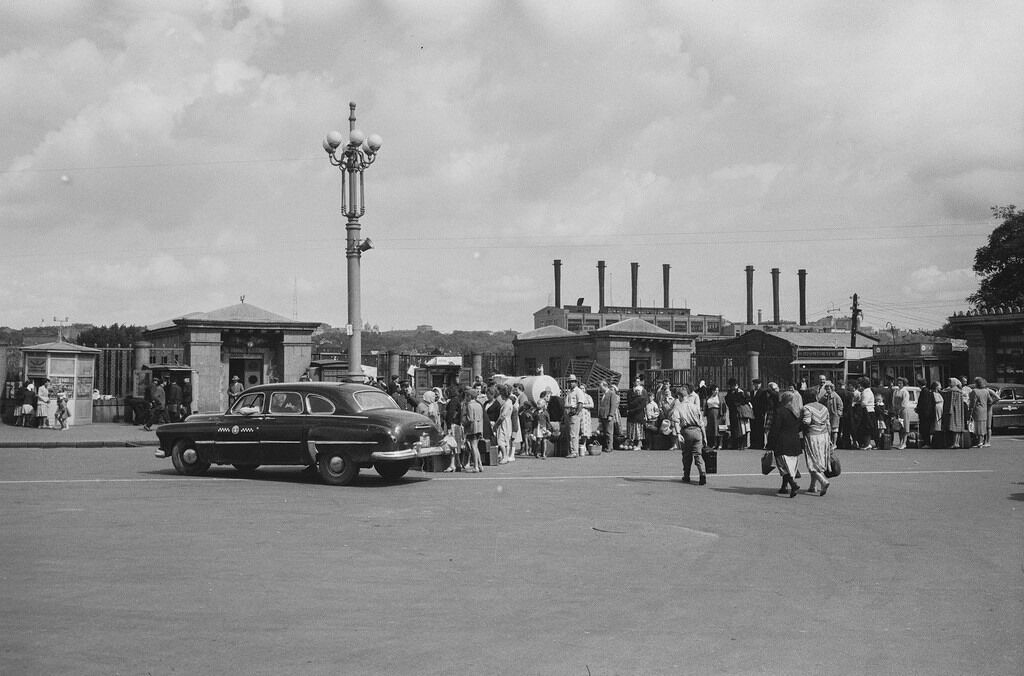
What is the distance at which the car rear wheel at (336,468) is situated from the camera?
46.4 ft

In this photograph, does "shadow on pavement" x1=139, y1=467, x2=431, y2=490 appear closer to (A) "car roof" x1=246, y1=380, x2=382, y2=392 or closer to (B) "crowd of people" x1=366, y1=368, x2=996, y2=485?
(A) "car roof" x1=246, y1=380, x2=382, y2=392

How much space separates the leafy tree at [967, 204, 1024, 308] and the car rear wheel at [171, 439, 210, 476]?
60.9 meters

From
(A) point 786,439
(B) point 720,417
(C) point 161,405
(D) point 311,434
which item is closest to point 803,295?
(B) point 720,417

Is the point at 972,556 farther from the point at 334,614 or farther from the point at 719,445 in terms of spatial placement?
the point at 719,445

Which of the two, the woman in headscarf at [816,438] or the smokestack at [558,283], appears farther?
the smokestack at [558,283]

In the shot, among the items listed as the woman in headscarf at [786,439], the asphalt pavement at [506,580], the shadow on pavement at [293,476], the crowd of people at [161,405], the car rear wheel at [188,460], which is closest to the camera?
the asphalt pavement at [506,580]

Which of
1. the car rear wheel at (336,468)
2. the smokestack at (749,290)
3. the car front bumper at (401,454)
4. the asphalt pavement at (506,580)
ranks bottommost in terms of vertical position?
the asphalt pavement at (506,580)

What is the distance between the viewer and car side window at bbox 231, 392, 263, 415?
15.0m

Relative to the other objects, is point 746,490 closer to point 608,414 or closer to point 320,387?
point 320,387

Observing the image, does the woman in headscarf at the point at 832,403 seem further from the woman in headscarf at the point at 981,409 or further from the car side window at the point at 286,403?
the car side window at the point at 286,403

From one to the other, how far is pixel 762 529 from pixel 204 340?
2717cm

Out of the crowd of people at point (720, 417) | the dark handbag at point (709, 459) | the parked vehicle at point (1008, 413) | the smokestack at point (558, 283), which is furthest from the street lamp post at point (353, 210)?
the smokestack at point (558, 283)

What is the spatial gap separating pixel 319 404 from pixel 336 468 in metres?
1.13

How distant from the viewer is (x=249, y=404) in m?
15.2
